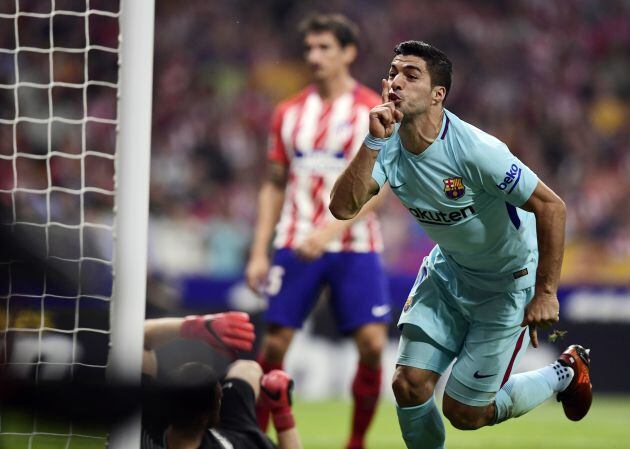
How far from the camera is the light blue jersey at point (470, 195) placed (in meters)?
4.73

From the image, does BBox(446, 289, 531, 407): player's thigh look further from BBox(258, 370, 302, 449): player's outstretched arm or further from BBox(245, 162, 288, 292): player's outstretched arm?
BBox(245, 162, 288, 292): player's outstretched arm

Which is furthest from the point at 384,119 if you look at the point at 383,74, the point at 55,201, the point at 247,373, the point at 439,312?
the point at 383,74

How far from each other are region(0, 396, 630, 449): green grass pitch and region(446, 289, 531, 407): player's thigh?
2.49 meters

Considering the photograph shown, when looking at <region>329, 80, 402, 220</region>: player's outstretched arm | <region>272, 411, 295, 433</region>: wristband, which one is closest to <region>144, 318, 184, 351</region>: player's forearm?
<region>272, 411, 295, 433</region>: wristband

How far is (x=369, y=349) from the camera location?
6715 millimetres

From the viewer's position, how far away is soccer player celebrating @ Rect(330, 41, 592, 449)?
4.68 metres

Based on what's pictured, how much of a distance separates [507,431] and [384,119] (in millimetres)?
4980

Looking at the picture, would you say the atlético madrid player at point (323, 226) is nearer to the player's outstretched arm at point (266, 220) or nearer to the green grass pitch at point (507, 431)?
the player's outstretched arm at point (266, 220)

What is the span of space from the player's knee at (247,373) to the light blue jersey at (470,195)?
3.28 ft

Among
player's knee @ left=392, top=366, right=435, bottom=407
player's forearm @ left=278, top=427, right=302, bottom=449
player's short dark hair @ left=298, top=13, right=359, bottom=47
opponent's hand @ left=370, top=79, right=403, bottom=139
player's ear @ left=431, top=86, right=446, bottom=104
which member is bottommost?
player's forearm @ left=278, top=427, right=302, bottom=449

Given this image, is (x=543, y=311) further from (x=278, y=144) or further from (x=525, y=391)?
(x=278, y=144)

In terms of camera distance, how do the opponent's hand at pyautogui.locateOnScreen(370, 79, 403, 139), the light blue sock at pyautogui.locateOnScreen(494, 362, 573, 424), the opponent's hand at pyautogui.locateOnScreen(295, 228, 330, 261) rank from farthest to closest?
the opponent's hand at pyautogui.locateOnScreen(295, 228, 330, 261) < the light blue sock at pyautogui.locateOnScreen(494, 362, 573, 424) < the opponent's hand at pyautogui.locateOnScreen(370, 79, 403, 139)

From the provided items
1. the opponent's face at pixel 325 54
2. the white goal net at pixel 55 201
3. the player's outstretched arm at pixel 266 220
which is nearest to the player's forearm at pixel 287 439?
the white goal net at pixel 55 201

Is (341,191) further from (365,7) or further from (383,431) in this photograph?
(365,7)
